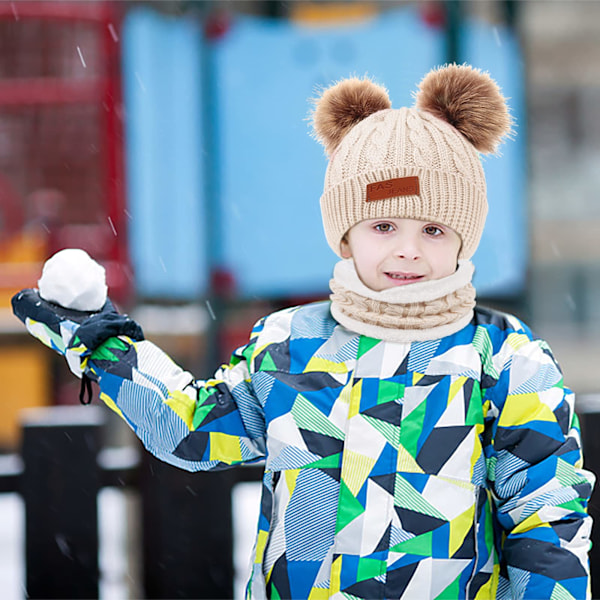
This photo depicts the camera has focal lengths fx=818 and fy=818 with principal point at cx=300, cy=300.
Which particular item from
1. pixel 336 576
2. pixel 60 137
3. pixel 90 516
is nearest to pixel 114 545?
pixel 90 516

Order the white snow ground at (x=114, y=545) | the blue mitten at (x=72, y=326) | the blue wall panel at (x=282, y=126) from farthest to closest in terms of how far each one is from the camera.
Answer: the blue wall panel at (x=282, y=126) < the white snow ground at (x=114, y=545) < the blue mitten at (x=72, y=326)

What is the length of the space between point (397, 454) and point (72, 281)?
1.73ft

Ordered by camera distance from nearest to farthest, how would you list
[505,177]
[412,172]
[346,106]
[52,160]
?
1. [412,172]
2. [346,106]
3. [505,177]
4. [52,160]

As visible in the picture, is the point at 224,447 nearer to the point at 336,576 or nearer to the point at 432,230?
the point at 336,576

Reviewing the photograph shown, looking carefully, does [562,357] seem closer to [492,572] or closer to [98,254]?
[98,254]

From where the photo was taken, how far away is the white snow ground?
78.4 inches

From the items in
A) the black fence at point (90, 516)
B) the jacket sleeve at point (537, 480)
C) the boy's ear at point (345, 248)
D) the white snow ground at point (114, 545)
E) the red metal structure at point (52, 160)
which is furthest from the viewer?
the red metal structure at point (52, 160)

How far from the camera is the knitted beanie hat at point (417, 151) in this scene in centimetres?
118

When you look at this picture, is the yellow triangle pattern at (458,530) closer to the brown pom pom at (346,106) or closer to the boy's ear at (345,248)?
the boy's ear at (345,248)

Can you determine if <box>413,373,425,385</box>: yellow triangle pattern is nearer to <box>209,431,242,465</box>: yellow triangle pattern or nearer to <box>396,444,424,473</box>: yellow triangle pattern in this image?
<box>396,444,424,473</box>: yellow triangle pattern

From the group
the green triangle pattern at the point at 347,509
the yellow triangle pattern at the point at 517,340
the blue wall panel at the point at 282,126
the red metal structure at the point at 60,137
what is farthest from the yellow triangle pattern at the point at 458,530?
the red metal structure at the point at 60,137

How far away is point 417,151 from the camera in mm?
1194

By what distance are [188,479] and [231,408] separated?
0.60m

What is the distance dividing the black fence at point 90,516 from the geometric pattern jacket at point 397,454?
1.91ft
